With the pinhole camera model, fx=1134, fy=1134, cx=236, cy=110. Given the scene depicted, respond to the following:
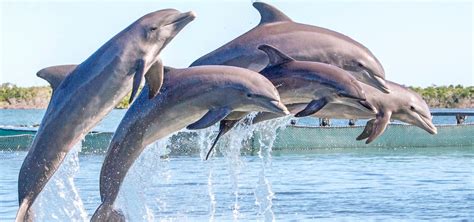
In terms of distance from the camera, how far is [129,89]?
11.6 metres

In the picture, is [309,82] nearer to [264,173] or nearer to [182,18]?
[182,18]

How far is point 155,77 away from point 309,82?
167 centimetres

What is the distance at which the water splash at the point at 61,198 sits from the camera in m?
13.0

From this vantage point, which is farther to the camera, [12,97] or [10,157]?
[12,97]

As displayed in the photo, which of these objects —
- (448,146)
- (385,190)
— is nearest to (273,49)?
(385,190)

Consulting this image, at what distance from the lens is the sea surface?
1452 cm

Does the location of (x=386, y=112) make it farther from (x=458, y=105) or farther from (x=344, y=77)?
(x=458, y=105)

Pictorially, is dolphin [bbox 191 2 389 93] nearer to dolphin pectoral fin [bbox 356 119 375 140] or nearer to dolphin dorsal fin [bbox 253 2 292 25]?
dolphin dorsal fin [bbox 253 2 292 25]

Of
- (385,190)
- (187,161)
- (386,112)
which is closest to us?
(386,112)

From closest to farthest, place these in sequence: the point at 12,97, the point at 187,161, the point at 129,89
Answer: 1. the point at 129,89
2. the point at 187,161
3. the point at 12,97

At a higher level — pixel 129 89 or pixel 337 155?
pixel 129 89

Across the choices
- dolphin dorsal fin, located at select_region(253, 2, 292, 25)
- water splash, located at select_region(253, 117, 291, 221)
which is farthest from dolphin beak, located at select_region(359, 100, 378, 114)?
water splash, located at select_region(253, 117, 291, 221)

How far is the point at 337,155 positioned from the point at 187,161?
629 cm

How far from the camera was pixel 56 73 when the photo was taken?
12375mm
